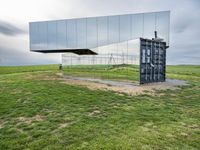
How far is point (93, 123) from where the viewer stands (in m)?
7.20

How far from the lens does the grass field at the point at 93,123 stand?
5672mm

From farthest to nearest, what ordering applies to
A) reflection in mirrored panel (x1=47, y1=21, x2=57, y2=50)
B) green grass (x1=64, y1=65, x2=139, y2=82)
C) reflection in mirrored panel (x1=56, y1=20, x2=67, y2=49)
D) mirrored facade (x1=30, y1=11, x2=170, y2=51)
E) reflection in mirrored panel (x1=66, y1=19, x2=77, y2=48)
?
reflection in mirrored panel (x1=47, y1=21, x2=57, y2=50) → reflection in mirrored panel (x1=56, y1=20, x2=67, y2=49) → reflection in mirrored panel (x1=66, y1=19, x2=77, y2=48) → mirrored facade (x1=30, y1=11, x2=170, y2=51) → green grass (x1=64, y1=65, x2=139, y2=82)

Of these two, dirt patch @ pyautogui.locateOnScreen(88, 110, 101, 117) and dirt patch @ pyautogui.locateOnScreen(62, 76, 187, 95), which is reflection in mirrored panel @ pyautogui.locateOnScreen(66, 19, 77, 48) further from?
dirt patch @ pyautogui.locateOnScreen(88, 110, 101, 117)

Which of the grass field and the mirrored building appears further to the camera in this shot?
the mirrored building

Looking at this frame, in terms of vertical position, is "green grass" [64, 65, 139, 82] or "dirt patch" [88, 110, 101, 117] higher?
"green grass" [64, 65, 139, 82]

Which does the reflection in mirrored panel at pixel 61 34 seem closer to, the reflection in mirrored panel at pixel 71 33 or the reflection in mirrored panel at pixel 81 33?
the reflection in mirrored panel at pixel 71 33

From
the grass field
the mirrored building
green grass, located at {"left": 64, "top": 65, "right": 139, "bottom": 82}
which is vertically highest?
the mirrored building

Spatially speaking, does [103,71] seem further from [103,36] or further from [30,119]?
[30,119]

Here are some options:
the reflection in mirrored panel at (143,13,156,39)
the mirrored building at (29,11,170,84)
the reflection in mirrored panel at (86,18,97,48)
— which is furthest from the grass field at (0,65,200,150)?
the reflection in mirrored panel at (86,18,97,48)

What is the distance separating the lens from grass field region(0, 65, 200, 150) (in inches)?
223

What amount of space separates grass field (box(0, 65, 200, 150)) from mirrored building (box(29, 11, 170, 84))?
15659mm

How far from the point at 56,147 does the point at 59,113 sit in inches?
120

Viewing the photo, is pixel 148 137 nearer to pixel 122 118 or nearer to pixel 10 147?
pixel 122 118

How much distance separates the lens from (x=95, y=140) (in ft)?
18.9
